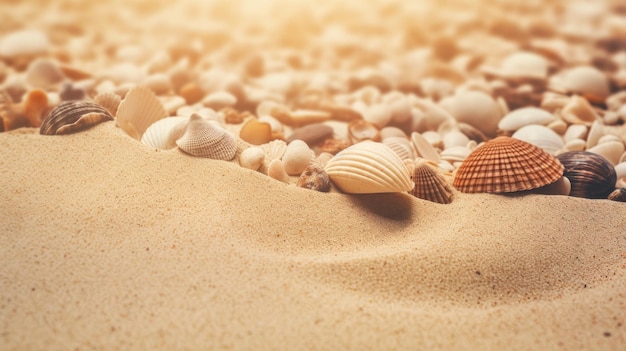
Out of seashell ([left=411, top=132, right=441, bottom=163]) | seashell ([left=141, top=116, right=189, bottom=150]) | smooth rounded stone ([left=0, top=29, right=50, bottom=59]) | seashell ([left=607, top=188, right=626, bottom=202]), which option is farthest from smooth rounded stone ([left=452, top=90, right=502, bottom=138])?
smooth rounded stone ([left=0, top=29, right=50, bottom=59])

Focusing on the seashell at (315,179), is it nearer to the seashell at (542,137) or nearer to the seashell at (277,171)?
the seashell at (277,171)

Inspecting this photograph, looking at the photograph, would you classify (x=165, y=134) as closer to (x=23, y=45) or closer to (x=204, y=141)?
(x=204, y=141)

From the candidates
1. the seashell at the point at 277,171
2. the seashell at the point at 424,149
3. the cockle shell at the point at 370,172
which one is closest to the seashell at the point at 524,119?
the seashell at the point at 424,149

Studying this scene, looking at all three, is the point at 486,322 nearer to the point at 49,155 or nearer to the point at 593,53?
the point at 49,155

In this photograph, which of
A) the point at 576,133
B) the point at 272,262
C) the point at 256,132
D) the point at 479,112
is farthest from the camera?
the point at 479,112

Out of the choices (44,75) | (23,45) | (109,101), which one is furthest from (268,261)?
(23,45)

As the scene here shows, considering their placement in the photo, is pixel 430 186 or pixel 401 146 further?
pixel 401 146
